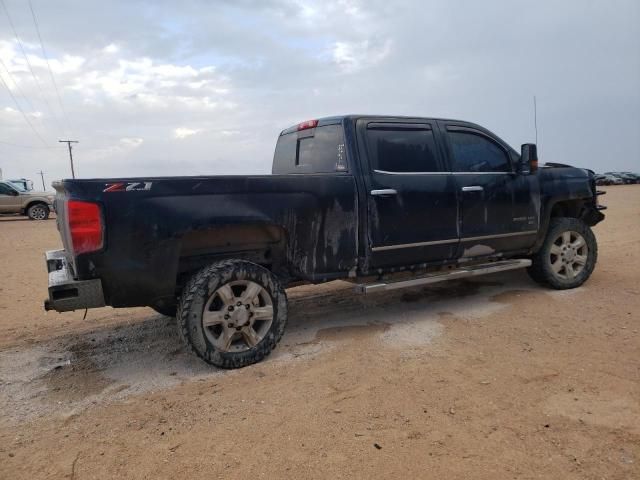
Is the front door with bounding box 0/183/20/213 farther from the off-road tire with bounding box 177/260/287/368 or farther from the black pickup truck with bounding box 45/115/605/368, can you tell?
the off-road tire with bounding box 177/260/287/368

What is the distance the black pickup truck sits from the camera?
358 centimetres

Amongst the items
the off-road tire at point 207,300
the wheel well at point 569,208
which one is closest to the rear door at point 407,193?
the off-road tire at point 207,300

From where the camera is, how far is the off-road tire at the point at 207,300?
3719 mm

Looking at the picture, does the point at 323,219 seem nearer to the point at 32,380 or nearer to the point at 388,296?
the point at 388,296

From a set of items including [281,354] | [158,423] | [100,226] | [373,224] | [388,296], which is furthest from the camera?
[388,296]

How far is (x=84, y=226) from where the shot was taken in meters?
3.44

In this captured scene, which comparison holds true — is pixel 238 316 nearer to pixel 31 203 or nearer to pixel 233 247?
pixel 233 247

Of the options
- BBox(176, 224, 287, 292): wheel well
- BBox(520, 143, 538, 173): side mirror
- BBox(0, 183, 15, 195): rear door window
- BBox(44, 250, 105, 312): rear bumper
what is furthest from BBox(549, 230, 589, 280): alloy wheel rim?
BBox(0, 183, 15, 195): rear door window

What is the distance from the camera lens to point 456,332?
4520 millimetres

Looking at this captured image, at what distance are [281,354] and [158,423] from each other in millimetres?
1286

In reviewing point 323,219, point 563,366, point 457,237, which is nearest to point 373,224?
point 323,219

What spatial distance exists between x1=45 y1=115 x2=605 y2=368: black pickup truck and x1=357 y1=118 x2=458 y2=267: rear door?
0.01 m

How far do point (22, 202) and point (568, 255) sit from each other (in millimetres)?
21692

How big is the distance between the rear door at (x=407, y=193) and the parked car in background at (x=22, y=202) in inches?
816
